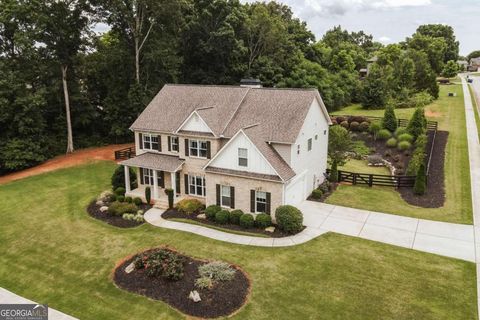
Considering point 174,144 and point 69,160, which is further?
point 69,160

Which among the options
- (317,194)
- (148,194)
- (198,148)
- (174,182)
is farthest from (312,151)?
(148,194)

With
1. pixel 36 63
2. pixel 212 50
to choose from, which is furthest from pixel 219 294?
pixel 212 50

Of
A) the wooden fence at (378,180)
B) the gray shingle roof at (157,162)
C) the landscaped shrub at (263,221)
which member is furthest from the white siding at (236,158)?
the wooden fence at (378,180)

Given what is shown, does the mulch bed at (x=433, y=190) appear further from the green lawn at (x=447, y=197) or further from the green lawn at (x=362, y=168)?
the green lawn at (x=362, y=168)

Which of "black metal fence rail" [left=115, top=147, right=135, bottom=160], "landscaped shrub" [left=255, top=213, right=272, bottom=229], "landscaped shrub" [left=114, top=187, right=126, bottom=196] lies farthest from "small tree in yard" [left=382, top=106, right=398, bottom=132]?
"landscaped shrub" [left=114, top=187, right=126, bottom=196]

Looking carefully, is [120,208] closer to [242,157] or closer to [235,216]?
[235,216]
